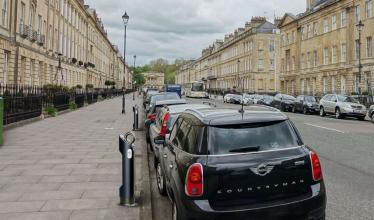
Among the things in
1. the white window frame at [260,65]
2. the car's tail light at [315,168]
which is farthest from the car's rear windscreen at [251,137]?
the white window frame at [260,65]

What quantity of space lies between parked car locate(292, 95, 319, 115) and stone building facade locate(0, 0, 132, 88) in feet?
52.2

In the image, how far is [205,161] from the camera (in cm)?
392

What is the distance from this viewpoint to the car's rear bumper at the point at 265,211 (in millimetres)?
3820

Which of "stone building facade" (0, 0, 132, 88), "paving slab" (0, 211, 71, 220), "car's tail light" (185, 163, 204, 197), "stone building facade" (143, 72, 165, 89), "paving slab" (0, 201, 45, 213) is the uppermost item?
"stone building facade" (143, 72, 165, 89)

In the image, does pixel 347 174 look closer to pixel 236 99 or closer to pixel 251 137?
pixel 251 137

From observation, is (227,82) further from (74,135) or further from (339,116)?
(74,135)

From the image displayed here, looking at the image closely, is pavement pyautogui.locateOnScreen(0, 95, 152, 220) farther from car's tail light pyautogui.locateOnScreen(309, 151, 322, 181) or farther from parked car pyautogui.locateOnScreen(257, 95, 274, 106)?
parked car pyautogui.locateOnScreen(257, 95, 274, 106)

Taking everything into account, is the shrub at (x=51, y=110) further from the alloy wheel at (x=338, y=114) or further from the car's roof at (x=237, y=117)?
the alloy wheel at (x=338, y=114)

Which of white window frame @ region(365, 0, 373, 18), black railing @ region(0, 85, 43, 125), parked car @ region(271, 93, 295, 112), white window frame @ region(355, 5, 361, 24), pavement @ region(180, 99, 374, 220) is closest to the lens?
pavement @ region(180, 99, 374, 220)

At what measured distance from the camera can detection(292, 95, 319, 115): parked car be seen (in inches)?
1191

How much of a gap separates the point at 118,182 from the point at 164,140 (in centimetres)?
137

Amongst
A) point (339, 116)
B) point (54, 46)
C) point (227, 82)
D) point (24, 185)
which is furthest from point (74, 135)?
point (227, 82)

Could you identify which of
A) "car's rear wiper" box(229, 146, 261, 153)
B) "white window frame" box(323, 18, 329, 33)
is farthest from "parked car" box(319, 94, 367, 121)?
"white window frame" box(323, 18, 329, 33)

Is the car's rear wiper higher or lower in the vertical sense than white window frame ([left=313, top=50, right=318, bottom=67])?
lower
